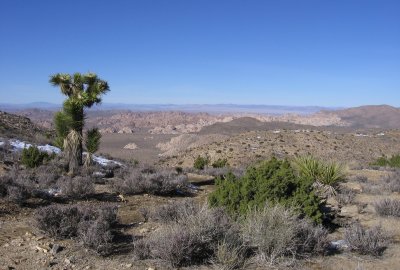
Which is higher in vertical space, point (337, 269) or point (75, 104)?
point (75, 104)

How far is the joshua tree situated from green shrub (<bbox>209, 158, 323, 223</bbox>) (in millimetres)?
8048

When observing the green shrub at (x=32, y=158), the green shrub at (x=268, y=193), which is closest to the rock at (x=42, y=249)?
the green shrub at (x=268, y=193)

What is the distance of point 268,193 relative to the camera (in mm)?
8578

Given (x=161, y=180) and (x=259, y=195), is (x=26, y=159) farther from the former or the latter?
(x=259, y=195)

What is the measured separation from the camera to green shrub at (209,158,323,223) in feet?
27.5

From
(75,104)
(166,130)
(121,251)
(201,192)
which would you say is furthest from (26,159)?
(166,130)

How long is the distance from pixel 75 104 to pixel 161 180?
4743 millimetres

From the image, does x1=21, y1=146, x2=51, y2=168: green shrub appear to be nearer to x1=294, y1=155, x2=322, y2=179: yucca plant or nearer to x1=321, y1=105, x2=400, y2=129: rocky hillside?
x1=294, y1=155, x2=322, y2=179: yucca plant

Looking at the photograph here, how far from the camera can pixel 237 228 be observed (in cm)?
690

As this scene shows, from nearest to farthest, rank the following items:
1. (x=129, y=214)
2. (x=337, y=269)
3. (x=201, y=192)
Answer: (x=337, y=269), (x=129, y=214), (x=201, y=192)

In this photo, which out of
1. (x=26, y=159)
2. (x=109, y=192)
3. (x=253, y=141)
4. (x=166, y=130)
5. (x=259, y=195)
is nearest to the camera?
(x=259, y=195)

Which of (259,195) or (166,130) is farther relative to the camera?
(166,130)

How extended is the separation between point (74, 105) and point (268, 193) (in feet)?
31.0

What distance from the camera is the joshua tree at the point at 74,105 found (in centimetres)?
1551
